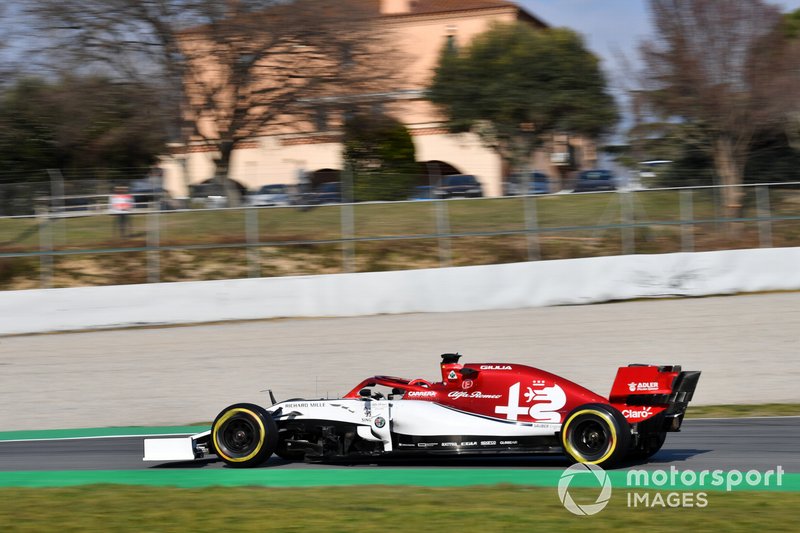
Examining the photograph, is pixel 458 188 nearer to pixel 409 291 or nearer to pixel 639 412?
pixel 409 291

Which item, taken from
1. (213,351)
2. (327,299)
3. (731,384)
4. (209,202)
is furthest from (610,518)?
(209,202)

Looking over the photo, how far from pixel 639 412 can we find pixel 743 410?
4740 mm

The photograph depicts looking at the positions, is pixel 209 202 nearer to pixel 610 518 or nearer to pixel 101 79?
pixel 101 79

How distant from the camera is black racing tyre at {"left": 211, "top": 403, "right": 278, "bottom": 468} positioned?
9.03 metres

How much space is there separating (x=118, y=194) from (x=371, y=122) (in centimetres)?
872

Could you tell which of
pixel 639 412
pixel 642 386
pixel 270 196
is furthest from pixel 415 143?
pixel 639 412

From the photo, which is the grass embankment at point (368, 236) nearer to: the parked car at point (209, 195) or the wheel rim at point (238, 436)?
the parked car at point (209, 195)

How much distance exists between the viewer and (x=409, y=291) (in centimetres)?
1895

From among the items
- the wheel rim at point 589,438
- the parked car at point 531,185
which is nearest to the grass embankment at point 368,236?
the parked car at point 531,185

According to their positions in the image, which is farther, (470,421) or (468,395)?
(468,395)

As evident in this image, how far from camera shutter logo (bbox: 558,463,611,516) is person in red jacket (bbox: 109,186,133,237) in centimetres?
1401

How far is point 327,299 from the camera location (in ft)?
61.9

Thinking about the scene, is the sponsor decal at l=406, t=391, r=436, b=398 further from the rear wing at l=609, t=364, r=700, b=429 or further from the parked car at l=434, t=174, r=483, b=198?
the parked car at l=434, t=174, r=483, b=198

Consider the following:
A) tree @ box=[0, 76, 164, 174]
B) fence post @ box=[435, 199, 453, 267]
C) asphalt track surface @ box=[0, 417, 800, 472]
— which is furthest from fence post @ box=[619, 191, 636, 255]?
tree @ box=[0, 76, 164, 174]
